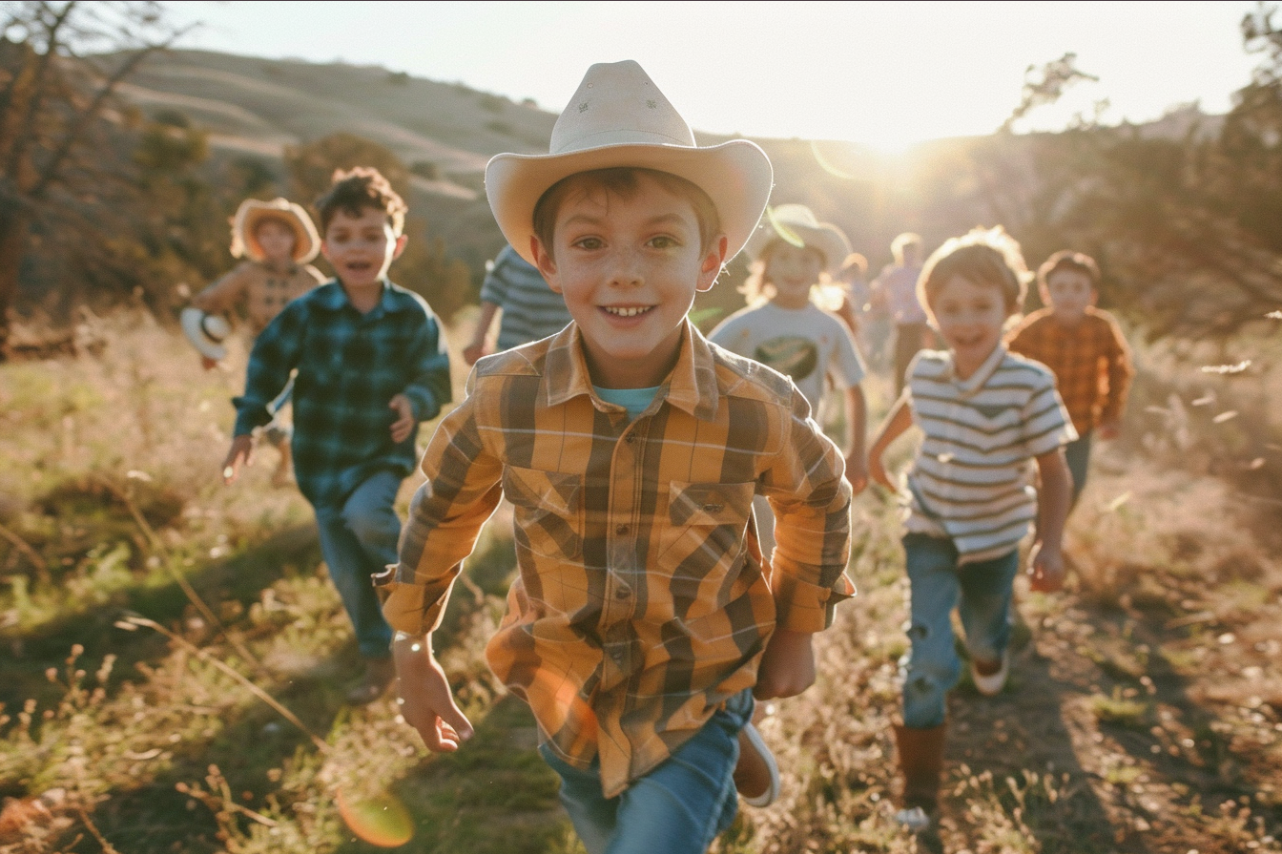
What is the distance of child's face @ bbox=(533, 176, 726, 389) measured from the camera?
1741mm

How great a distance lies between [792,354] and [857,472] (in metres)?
A: 0.67

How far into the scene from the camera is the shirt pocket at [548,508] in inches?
70.7

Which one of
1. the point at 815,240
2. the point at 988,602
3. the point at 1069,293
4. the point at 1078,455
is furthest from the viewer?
the point at 1078,455

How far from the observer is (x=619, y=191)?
1.76 meters

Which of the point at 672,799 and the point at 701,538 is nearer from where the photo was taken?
the point at 672,799

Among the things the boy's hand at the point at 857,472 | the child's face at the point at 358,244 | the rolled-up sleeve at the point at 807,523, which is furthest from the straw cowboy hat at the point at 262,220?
the rolled-up sleeve at the point at 807,523

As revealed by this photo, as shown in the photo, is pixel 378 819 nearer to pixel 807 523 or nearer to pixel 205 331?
pixel 807 523

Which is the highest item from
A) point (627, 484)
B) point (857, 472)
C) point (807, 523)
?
point (627, 484)

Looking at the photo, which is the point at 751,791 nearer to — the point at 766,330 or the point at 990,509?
the point at 990,509

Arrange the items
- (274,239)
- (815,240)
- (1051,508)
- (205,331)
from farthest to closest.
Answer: (274,239), (205,331), (815,240), (1051,508)

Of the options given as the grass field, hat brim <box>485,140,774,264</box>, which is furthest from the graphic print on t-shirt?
hat brim <box>485,140,774,264</box>

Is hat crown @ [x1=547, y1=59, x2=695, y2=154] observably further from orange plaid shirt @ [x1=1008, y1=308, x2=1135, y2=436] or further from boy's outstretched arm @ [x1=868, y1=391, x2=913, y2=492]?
orange plaid shirt @ [x1=1008, y1=308, x2=1135, y2=436]

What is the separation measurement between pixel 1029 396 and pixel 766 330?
4.41 ft

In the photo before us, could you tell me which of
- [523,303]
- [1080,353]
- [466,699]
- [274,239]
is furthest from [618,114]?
[274,239]
